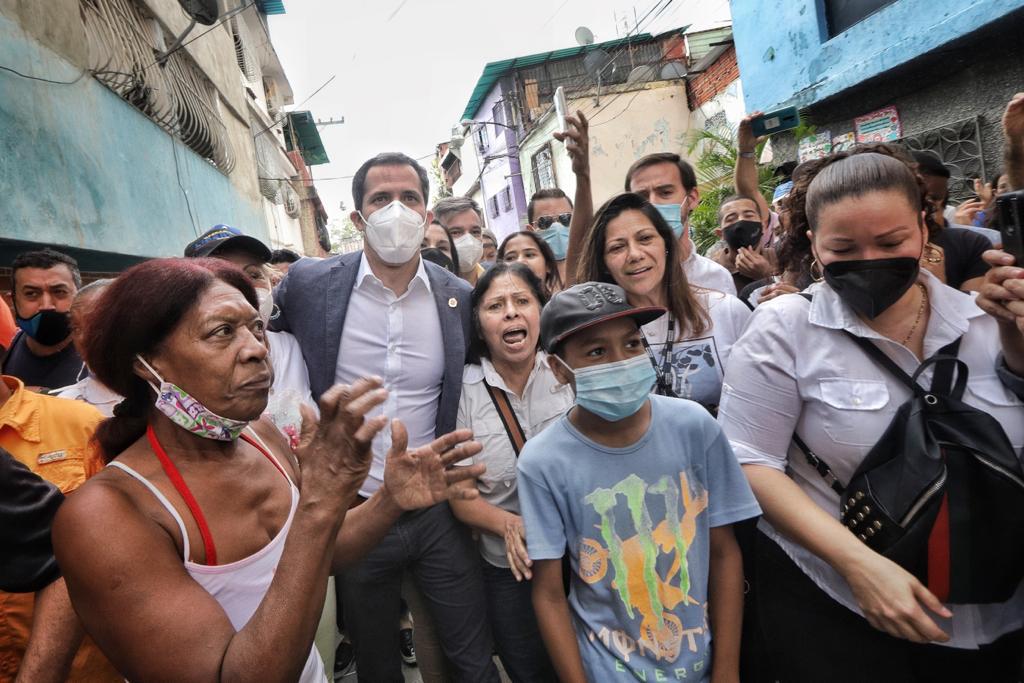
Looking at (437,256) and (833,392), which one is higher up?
(437,256)

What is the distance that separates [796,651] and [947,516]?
68 centimetres

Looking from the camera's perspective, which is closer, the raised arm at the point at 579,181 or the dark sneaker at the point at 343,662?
the raised arm at the point at 579,181

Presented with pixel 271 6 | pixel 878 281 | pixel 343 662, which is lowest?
pixel 343 662

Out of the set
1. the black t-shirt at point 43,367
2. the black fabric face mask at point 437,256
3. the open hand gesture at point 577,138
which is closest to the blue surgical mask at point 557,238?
the black fabric face mask at point 437,256

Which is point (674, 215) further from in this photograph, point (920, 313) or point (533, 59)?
point (533, 59)

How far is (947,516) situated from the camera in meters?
1.42

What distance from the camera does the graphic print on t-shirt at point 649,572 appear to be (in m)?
1.78

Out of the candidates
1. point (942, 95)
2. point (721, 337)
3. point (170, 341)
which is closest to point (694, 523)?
point (721, 337)

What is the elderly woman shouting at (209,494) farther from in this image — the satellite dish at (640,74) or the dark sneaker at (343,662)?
the satellite dish at (640,74)

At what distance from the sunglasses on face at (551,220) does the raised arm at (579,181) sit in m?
1.52

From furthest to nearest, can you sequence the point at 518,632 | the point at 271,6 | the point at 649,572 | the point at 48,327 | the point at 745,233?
the point at 271,6 → the point at 745,233 → the point at 48,327 → the point at 518,632 → the point at 649,572

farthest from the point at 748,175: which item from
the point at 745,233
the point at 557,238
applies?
the point at 557,238

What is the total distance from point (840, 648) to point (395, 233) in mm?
2359

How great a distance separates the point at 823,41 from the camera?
813 centimetres
